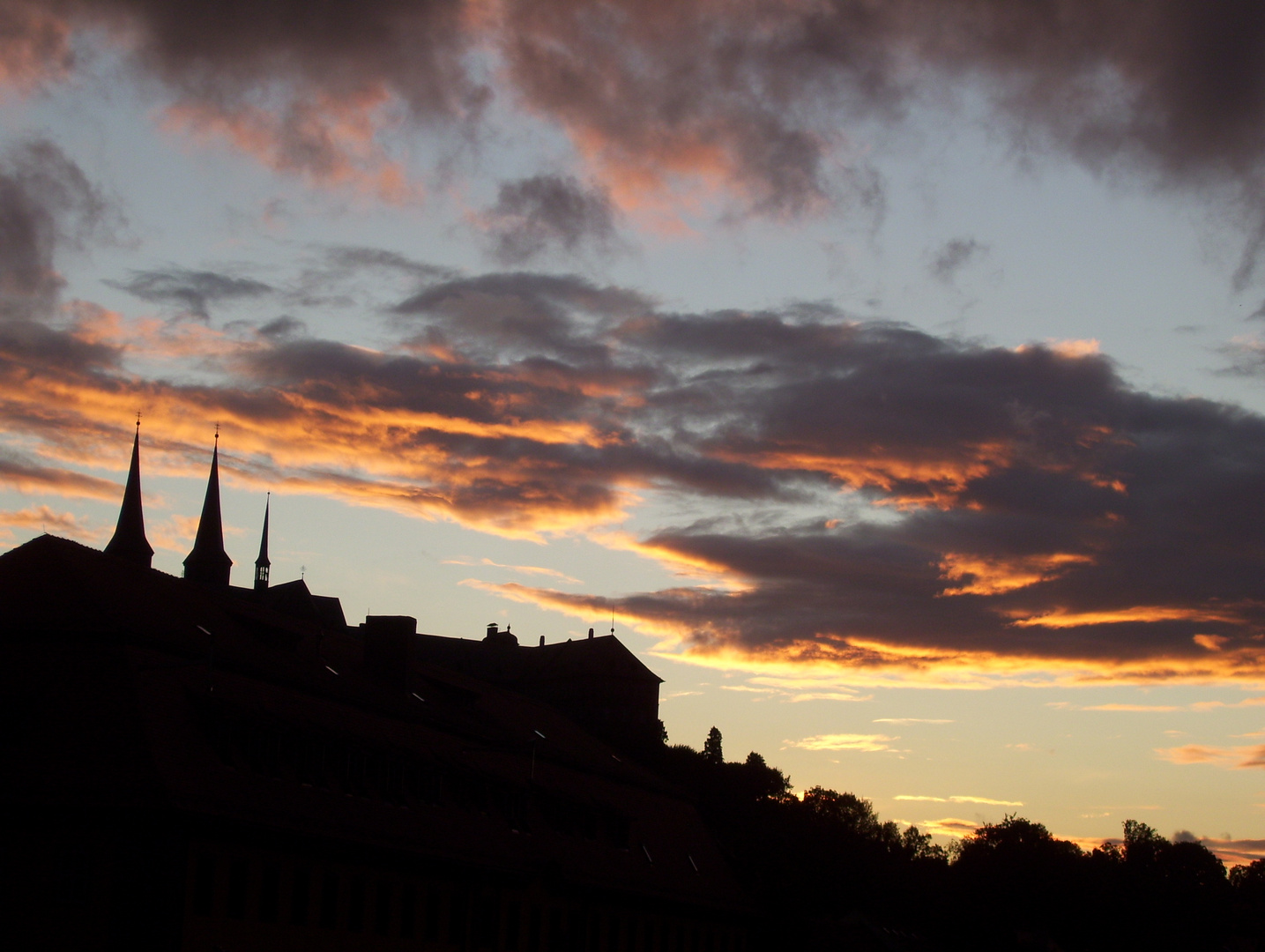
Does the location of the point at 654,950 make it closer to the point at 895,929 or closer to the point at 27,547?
the point at 27,547

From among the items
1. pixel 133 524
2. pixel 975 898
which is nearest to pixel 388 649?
pixel 975 898

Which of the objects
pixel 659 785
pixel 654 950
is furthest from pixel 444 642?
pixel 654 950

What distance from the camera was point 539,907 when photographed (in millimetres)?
61531

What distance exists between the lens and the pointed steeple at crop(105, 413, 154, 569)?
5851 inches

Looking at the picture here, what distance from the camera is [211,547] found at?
170000 millimetres

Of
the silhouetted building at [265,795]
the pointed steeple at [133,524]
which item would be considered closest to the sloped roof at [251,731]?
the silhouetted building at [265,795]

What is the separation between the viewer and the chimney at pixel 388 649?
6556 cm

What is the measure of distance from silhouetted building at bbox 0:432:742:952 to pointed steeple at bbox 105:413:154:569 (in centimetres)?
8288

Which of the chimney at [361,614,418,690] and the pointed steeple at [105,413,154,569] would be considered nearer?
the chimney at [361,614,418,690]

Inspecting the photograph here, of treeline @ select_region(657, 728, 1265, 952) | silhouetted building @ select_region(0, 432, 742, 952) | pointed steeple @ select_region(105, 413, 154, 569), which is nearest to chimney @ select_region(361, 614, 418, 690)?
silhouetted building @ select_region(0, 432, 742, 952)

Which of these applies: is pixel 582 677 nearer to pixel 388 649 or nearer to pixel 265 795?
pixel 388 649

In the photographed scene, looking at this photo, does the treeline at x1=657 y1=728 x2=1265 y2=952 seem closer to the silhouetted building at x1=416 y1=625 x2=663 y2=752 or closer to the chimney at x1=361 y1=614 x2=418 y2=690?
the chimney at x1=361 y1=614 x2=418 y2=690

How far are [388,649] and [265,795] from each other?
19610 mm

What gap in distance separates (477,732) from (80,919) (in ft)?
89.8
